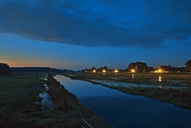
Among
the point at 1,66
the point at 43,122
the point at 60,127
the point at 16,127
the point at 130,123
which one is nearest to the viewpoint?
the point at 16,127

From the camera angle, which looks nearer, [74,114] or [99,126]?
[99,126]

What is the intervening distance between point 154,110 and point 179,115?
9.69 ft

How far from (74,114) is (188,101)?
14653mm

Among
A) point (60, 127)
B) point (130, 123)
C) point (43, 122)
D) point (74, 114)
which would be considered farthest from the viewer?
point (74, 114)

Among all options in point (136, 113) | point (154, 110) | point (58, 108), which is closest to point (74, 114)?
point (58, 108)

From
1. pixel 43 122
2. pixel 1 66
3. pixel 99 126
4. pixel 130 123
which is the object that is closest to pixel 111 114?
pixel 130 123

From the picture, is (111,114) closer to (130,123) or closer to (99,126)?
(130,123)

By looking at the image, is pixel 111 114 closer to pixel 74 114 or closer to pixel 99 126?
pixel 74 114

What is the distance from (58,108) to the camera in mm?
22562

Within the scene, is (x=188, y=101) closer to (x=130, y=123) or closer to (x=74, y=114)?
(x=130, y=123)

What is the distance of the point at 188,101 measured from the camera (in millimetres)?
27938

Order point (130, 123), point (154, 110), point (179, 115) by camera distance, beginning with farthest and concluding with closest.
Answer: point (154, 110) → point (179, 115) → point (130, 123)

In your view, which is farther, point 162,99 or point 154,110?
point 162,99

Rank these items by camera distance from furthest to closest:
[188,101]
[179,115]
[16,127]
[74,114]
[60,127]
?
1. [188,101]
2. [179,115]
3. [74,114]
4. [60,127]
5. [16,127]
